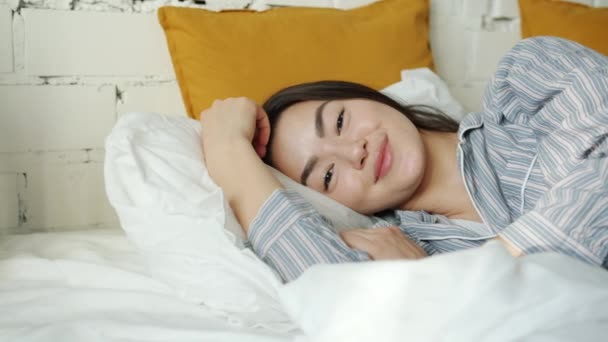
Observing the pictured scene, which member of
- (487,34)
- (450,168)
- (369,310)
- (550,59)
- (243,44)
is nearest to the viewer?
(369,310)

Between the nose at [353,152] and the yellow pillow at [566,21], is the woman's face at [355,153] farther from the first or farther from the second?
the yellow pillow at [566,21]

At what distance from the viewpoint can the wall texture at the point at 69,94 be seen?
4.48ft

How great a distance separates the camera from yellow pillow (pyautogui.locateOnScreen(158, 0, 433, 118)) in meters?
1.35

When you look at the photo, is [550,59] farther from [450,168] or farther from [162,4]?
[162,4]

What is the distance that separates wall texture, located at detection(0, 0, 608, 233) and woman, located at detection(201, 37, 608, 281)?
347mm

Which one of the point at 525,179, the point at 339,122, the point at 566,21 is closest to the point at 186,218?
the point at 339,122

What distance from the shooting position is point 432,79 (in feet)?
4.93

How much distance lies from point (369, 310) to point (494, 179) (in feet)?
1.99

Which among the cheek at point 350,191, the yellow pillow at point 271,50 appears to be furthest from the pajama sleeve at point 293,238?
the yellow pillow at point 271,50

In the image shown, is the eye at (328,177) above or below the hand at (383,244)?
above

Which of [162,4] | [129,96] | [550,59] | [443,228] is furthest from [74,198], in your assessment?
[550,59]

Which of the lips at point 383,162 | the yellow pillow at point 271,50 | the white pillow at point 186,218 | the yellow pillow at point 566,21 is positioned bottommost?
the white pillow at point 186,218

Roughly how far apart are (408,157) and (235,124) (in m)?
0.32

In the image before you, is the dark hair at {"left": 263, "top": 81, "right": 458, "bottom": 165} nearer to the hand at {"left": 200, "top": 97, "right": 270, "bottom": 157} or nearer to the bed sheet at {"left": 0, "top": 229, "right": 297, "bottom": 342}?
the hand at {"left": 200, "top": 97, "right": 270, "bottom": 157}
